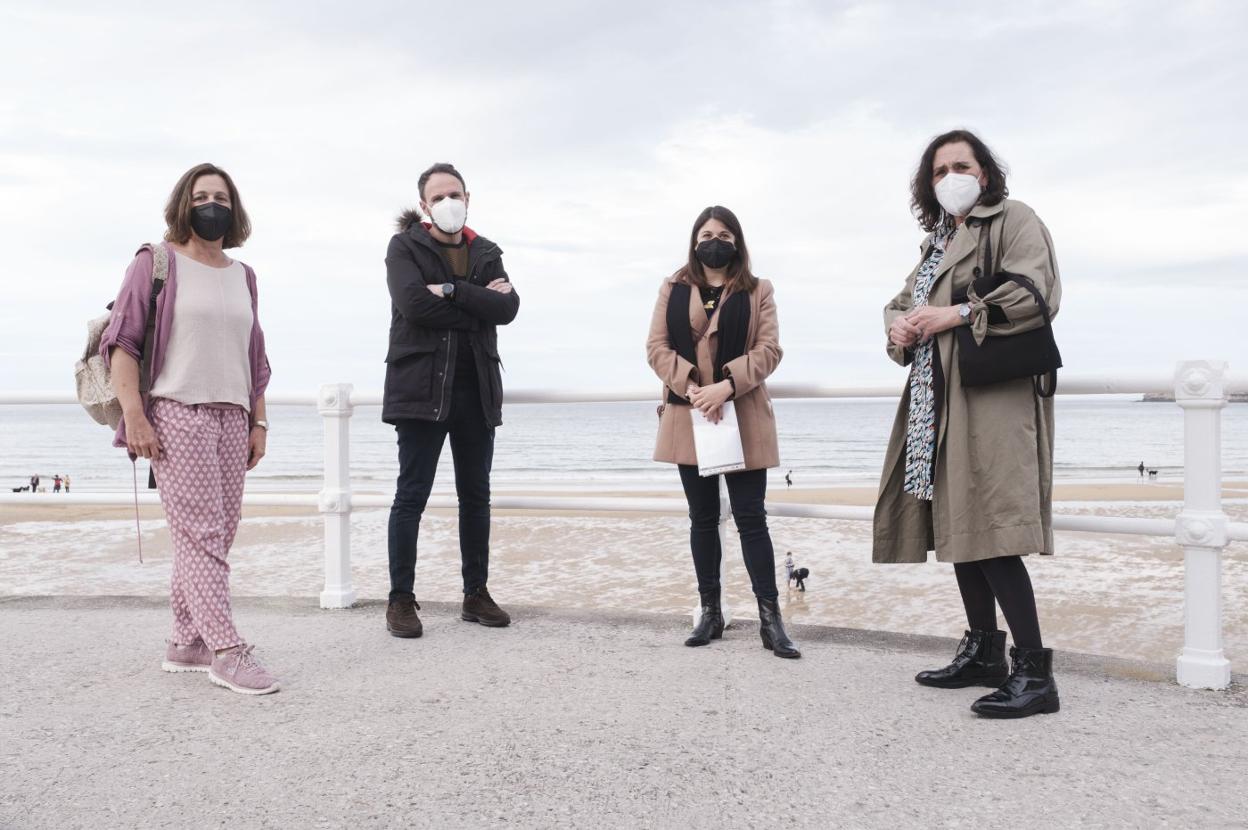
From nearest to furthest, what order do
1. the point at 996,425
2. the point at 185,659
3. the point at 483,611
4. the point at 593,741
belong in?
the point at 593,741 → the point at 996,425 → the point at 185,659 → the point at 483,611

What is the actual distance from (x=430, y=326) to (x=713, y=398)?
115cm

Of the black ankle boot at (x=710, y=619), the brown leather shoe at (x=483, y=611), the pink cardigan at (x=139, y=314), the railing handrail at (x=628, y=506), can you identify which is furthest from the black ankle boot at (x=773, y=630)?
the pink cardigan at (x=139, y=314)

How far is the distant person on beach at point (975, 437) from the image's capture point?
9.06 ft

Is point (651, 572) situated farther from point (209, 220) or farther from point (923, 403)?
point (209, 220)

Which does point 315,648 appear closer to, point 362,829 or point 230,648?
point 230,648

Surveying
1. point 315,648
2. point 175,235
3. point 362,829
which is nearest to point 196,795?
point 362,829

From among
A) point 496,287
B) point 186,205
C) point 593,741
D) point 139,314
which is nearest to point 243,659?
point 139,314

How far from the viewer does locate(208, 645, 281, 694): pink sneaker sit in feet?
9.64

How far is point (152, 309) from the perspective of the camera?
3061 millimetres

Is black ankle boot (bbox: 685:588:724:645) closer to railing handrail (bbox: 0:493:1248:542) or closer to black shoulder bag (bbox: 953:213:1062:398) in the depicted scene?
railing handrail (bbox: 0:493:1248:542)

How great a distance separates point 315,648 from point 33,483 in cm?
2342

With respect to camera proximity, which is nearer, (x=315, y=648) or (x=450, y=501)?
(x=315, y=648)

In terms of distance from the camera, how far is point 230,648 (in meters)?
3.02

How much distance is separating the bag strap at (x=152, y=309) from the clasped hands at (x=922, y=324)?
2373 millimetres
